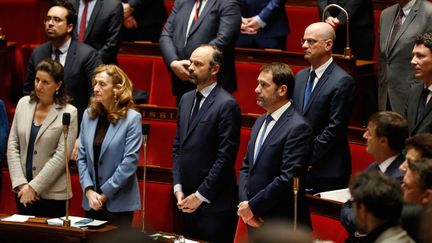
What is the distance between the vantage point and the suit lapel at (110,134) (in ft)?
12.4

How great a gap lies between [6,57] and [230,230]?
194cm

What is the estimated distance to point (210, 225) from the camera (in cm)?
377

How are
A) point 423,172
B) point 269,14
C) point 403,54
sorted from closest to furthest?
point 423,172
point 403,54
point 269,14

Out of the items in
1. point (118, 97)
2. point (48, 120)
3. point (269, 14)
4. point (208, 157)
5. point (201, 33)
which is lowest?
point (208, 157)

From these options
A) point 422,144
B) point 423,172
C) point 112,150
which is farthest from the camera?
point 112,150

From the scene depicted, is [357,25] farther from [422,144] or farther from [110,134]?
[422,144]

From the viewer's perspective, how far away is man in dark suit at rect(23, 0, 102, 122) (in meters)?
4.37

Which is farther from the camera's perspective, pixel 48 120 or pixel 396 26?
pixel 396 26

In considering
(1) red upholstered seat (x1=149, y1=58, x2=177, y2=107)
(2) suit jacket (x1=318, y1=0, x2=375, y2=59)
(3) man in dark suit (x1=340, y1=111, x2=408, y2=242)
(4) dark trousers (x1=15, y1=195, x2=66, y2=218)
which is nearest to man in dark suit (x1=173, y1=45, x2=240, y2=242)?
(4) dark trousers (x1=15, y1=195, x2=66, y2=218)

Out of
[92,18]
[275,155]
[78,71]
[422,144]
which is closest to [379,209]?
[422,144]

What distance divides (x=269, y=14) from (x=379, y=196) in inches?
106

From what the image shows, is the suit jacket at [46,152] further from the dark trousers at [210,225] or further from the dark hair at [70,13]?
the dark hair at [70,13]

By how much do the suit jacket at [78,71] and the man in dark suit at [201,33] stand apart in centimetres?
33

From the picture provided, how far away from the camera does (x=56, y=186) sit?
3.93 metres
